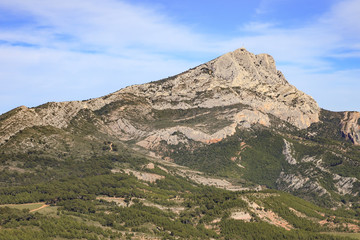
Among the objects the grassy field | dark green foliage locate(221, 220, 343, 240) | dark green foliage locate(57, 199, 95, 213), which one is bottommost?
the grassy field

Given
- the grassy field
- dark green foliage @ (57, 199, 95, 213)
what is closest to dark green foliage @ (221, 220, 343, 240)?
the grassy field

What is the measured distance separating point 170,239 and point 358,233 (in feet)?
233

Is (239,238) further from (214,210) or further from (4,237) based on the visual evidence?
(4,237)

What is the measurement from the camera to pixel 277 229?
185 meters

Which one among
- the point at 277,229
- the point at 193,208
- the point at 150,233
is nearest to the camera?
the point at 150,233

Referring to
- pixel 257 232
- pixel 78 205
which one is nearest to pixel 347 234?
pixel 257 232

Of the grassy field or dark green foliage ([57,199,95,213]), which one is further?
the grassy field

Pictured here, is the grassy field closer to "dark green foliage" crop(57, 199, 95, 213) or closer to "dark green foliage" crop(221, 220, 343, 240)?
"dark green foliage" crop(221, 220, 343, 240)

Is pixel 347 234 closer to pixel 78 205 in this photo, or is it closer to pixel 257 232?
pixel 257 232

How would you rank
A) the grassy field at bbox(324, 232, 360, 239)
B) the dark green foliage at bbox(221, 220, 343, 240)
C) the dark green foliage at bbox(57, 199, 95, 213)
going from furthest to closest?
the grassy field at bbox(324, 232, 360, 239) → the dark green foliage at bbox(57, 199, 95, 213) → the dark green foliage at bbox(221, 220, 343, 240)

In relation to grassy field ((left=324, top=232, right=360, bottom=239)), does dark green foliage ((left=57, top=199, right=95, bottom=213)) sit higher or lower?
higher

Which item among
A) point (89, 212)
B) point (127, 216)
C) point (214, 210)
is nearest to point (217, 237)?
point (214, 210)

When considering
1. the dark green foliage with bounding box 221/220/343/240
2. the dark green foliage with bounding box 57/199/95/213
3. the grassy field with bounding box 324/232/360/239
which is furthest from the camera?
the grassy field with bounding box 324/232/360/239

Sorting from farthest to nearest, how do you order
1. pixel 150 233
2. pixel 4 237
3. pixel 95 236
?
pixel 150 233 < pixel 95 236 < pixel 4 237
